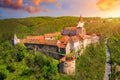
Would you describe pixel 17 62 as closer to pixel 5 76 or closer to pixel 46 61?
pixel 5 76

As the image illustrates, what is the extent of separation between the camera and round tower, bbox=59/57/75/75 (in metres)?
16.8

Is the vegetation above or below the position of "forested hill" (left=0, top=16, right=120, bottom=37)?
below

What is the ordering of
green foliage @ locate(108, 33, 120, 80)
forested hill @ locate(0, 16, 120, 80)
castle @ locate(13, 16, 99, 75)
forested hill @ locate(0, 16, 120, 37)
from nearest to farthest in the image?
castle @ locate(13, 16, 99, 75) → forested hill @ locate(0, 16, 120, 80) → green foliage @ locate(108, 33, 120, 80) → forested hill @ locate(0, 16, 120, 37)

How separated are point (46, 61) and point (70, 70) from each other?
1.97m

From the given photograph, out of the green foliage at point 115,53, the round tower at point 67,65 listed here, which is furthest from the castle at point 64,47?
the green foliage at point 115,53

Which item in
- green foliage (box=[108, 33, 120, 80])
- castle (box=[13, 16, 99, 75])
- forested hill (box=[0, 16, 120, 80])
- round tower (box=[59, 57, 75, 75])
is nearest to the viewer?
round tower (box=[59, 57, 75, 75])

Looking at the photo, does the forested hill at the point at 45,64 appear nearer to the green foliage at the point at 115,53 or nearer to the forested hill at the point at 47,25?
the green foliage at the point at 115,53

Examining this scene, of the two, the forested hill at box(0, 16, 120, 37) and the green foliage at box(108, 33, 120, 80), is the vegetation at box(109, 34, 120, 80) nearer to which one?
the green foliage at box(108, 33, 120, 80)

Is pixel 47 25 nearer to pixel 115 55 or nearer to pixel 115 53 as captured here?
pixel 115 53

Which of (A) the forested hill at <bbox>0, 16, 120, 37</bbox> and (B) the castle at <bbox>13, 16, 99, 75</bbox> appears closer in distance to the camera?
(B) the castle at <bbox>13, 16, 99, 75</bbox>

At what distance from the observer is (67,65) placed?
55.4ft

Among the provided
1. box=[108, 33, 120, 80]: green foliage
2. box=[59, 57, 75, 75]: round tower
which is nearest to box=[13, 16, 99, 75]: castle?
box=[59, 57, 75, 75]: round tower

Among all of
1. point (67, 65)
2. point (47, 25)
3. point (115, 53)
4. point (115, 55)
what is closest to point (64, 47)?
point (67, 65)

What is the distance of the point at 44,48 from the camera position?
64.6ft
